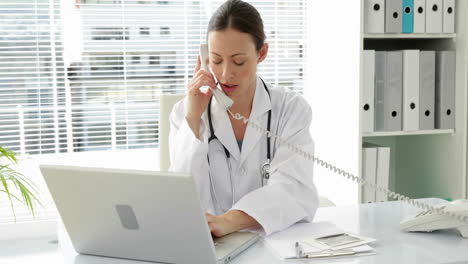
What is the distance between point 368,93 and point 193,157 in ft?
4.20

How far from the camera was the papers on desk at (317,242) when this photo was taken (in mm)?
1382

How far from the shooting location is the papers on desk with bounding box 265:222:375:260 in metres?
1.38

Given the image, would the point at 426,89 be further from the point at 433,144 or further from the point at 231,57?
the point at 231,57

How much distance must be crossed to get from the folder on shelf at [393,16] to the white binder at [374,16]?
20 millimetres

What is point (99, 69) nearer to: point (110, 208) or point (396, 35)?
point (396, 35)

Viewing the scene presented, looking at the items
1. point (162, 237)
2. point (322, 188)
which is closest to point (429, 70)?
point (322, 188)

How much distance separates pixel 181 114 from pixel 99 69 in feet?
4.94

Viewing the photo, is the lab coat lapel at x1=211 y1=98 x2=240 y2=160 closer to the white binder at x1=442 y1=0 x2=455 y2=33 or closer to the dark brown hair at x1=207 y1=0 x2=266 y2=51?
the dark brown hair at x1=207 y1=0 x2=266 y2=51

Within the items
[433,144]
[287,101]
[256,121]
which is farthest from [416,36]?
[256,121]

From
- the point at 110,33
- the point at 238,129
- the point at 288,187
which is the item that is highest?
the point at 110,33

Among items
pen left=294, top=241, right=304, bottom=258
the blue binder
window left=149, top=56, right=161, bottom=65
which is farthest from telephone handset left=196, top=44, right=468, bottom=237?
window left=149, top=56, right=161, bottom=65

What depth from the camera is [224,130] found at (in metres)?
1.98

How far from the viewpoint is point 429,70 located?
2926 mm

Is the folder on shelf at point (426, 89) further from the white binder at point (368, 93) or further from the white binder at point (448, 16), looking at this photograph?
the white binder at point (368, 93)
